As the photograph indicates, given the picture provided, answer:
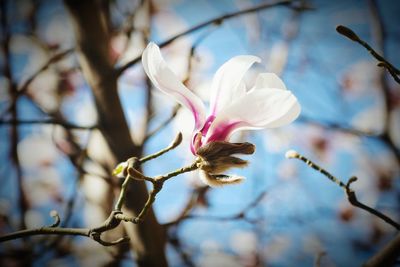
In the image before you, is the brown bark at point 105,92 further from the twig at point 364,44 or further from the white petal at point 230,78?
the twig at point 364,44

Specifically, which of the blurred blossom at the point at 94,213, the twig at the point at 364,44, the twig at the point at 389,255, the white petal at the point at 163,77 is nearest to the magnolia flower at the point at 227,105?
the white petal at the point at 163,77

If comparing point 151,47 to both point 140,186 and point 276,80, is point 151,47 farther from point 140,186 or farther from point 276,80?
point 140,186

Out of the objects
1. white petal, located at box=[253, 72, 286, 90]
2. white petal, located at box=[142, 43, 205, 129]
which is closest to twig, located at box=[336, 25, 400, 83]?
white petal, located at box=[253, 72, 286, 90]

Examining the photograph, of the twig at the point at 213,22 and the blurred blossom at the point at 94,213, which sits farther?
the blurred blossom at the point at 94,213

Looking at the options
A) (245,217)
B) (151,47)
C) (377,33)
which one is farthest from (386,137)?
(151,47)

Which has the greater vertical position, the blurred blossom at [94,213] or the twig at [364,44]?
the twig at [364,44]

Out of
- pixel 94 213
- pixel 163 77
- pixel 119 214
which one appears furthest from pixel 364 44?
pixel 94 213

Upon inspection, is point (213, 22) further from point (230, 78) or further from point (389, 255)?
point (389, 255)
